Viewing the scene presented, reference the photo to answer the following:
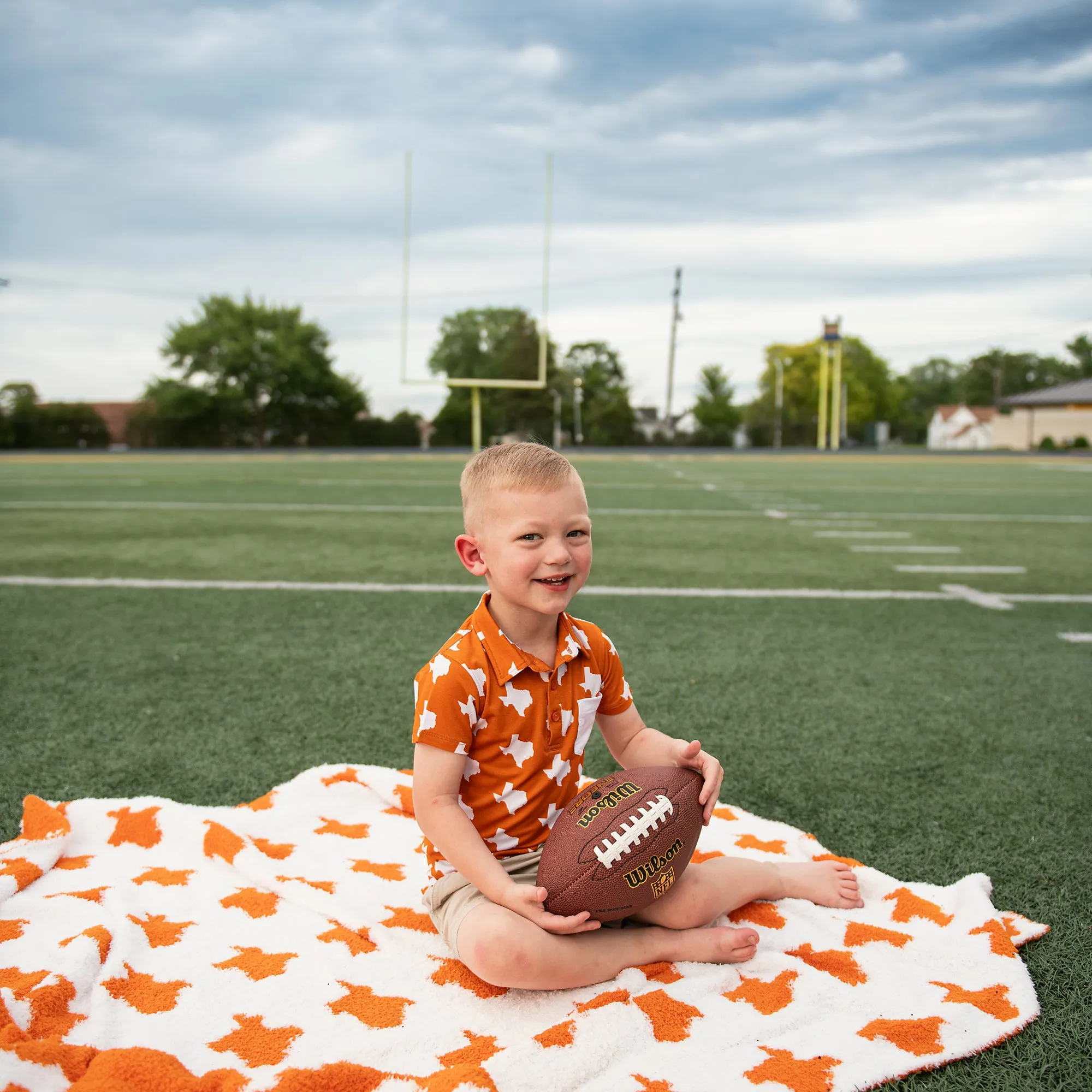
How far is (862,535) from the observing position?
25.6 ft

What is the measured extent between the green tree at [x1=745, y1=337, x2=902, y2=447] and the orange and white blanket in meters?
64.8

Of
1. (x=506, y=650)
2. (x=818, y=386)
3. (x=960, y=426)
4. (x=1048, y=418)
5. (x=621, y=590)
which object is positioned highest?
(x=818, y=386)

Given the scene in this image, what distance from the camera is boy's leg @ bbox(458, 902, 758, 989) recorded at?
1483mm

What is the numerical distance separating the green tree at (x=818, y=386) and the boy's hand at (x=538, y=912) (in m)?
65.2

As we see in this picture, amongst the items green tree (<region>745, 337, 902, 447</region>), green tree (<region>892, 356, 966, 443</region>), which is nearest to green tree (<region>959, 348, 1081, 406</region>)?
green tree (<region>892, 356, 966, 443</region>)

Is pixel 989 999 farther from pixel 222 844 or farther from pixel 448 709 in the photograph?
pixel 222 844

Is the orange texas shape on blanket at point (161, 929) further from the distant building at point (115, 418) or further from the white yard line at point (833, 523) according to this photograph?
the distant building at point (115, 418)

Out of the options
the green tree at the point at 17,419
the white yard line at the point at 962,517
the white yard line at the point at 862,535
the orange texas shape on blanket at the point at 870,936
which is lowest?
the orange texas shape on blanket at the point at 870,936

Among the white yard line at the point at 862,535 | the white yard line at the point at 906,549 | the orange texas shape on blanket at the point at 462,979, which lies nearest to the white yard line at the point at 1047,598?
the white yard line at the point at 906,549

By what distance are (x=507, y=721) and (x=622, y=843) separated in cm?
29

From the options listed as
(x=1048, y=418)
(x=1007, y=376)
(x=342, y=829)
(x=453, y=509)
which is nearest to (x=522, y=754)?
(x=342, y=829)

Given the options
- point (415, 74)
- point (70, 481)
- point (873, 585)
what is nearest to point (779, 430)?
→ point (415, 74)

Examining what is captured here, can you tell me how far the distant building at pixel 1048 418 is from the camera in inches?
1834

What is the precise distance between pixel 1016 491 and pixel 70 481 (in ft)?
48.9
